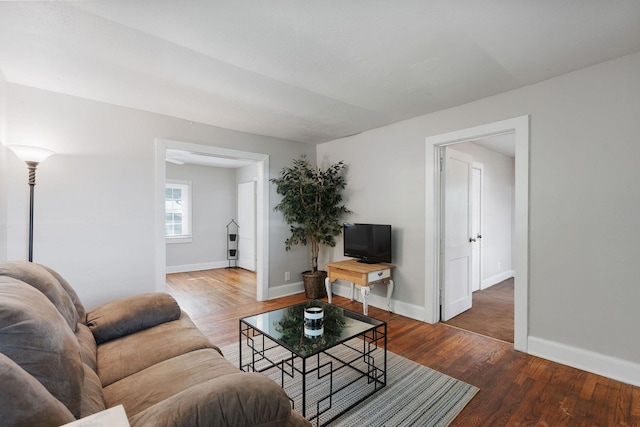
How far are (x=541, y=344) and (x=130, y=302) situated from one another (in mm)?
3362

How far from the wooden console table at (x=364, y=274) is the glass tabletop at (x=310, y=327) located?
0.96 metres

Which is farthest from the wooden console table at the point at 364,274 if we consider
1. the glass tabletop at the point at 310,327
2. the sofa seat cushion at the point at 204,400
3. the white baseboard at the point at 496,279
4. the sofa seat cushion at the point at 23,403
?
the sofa seat cushion at the point at 23,403

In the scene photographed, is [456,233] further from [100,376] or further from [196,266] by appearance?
[196,266]

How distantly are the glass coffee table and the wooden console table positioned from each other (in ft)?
2.98

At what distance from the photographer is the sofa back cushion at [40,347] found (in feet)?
3.10

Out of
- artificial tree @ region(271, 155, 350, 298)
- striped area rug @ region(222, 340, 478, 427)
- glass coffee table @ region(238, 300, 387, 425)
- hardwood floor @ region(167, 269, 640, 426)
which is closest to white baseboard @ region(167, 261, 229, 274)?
hardwood floor @ region(167, 269, 640, 426)

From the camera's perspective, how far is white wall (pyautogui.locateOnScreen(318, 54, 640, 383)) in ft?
7.09

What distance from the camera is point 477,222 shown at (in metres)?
4.77

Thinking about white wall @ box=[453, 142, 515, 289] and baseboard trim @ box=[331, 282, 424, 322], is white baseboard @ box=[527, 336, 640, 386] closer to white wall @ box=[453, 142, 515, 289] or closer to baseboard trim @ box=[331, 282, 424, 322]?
baseboard trim @ box=[331, 282, 424, 322]

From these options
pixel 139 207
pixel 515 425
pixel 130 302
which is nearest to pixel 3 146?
pixel 139 207

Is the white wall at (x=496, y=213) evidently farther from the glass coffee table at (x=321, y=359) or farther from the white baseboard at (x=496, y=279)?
the glass coffee table at (x=321, y=359)

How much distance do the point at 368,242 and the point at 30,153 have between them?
3436mm

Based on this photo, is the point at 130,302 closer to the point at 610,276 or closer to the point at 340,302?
the point at 340,302

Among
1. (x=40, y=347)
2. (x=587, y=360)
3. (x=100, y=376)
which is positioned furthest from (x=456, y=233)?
(x=40, y=347)
